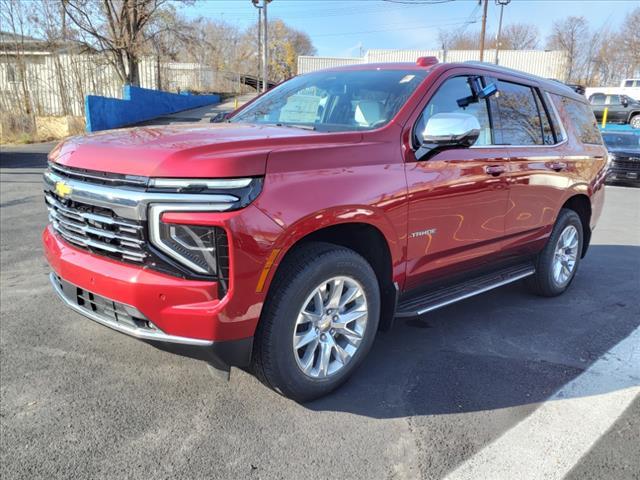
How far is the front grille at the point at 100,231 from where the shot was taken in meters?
2.47

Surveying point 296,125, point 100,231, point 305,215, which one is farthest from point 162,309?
point 296,125

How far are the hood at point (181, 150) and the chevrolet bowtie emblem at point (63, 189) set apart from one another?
0.12 metres

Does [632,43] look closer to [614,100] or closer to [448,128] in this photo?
[614,100]

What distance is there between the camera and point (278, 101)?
13.5 feet

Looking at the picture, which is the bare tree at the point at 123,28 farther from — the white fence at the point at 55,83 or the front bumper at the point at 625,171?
the front bumper at the point at 625,171

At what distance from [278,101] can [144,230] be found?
2.08 meters

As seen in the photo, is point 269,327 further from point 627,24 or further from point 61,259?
point 627,24

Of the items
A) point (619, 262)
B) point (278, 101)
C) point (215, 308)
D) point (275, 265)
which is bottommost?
point (619, 262)

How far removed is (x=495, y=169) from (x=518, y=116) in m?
0.81

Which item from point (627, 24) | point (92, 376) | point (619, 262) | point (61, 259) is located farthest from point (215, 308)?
point (627, 24)

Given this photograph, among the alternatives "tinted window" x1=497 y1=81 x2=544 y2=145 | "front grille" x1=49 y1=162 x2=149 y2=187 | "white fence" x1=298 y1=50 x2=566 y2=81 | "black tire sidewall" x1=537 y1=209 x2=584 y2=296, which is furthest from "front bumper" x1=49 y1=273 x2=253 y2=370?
"white fence" x1=298 y1=50 x2=566 y2=81

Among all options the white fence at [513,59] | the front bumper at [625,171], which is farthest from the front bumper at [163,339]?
the white fence at [513,59]

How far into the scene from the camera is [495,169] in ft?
12.4

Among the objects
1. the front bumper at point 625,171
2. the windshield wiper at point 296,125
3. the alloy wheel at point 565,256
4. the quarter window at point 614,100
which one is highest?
the quarter window at point 614,100
